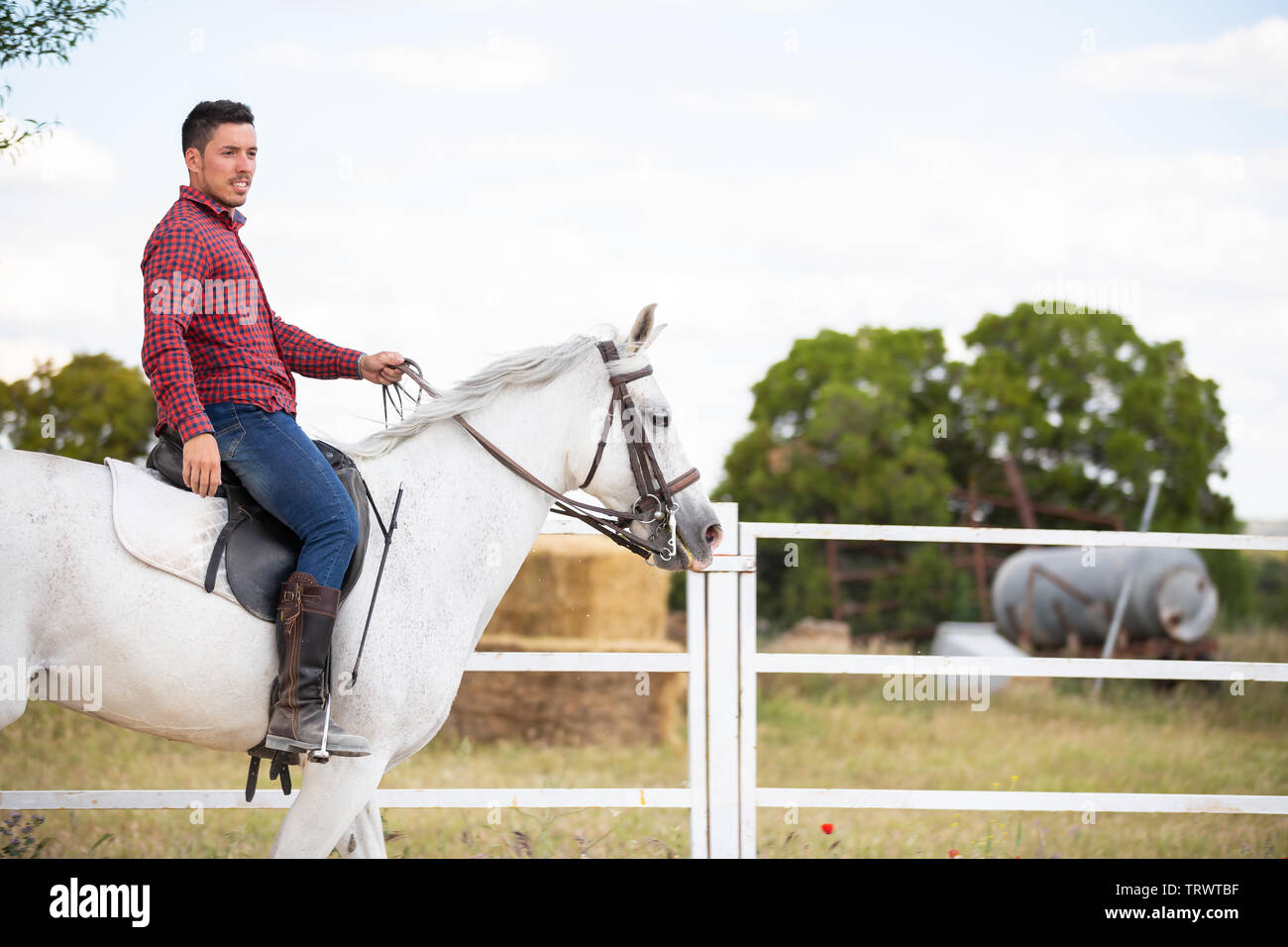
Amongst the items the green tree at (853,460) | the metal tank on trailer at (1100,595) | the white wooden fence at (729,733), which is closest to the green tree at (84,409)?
the white wooden fence at (729,733)

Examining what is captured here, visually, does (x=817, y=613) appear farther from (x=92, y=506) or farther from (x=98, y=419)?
(x=92, y=506)

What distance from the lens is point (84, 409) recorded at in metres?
11.4

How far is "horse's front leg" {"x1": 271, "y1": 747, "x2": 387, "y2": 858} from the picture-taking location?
10.4ft

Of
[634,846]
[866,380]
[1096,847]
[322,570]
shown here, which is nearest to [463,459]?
[322,570]

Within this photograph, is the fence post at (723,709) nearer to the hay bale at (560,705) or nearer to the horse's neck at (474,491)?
the horse's neck at (474,491)

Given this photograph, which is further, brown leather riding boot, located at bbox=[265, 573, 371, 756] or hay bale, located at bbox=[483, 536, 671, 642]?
hay bale, located at bbox=[483, 536, 671, 642]

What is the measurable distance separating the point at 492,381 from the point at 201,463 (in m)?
0.97

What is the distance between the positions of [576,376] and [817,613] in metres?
18.0

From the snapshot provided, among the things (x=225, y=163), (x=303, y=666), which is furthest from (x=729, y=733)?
(x=225, y=163)

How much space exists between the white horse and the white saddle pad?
1.4 inches

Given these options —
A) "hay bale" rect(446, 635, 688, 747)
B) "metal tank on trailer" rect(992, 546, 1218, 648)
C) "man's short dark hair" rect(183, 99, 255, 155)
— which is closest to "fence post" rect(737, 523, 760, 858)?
"man's short dark hair" rect(183, 99, 255, 155)

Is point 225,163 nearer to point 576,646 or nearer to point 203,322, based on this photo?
point 203,322

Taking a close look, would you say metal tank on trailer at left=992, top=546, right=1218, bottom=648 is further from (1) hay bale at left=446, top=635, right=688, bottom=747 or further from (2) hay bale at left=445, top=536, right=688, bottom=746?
(1) hay bale at left=446, top=635, right=688, bottom=747

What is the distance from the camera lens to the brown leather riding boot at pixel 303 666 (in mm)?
3039
